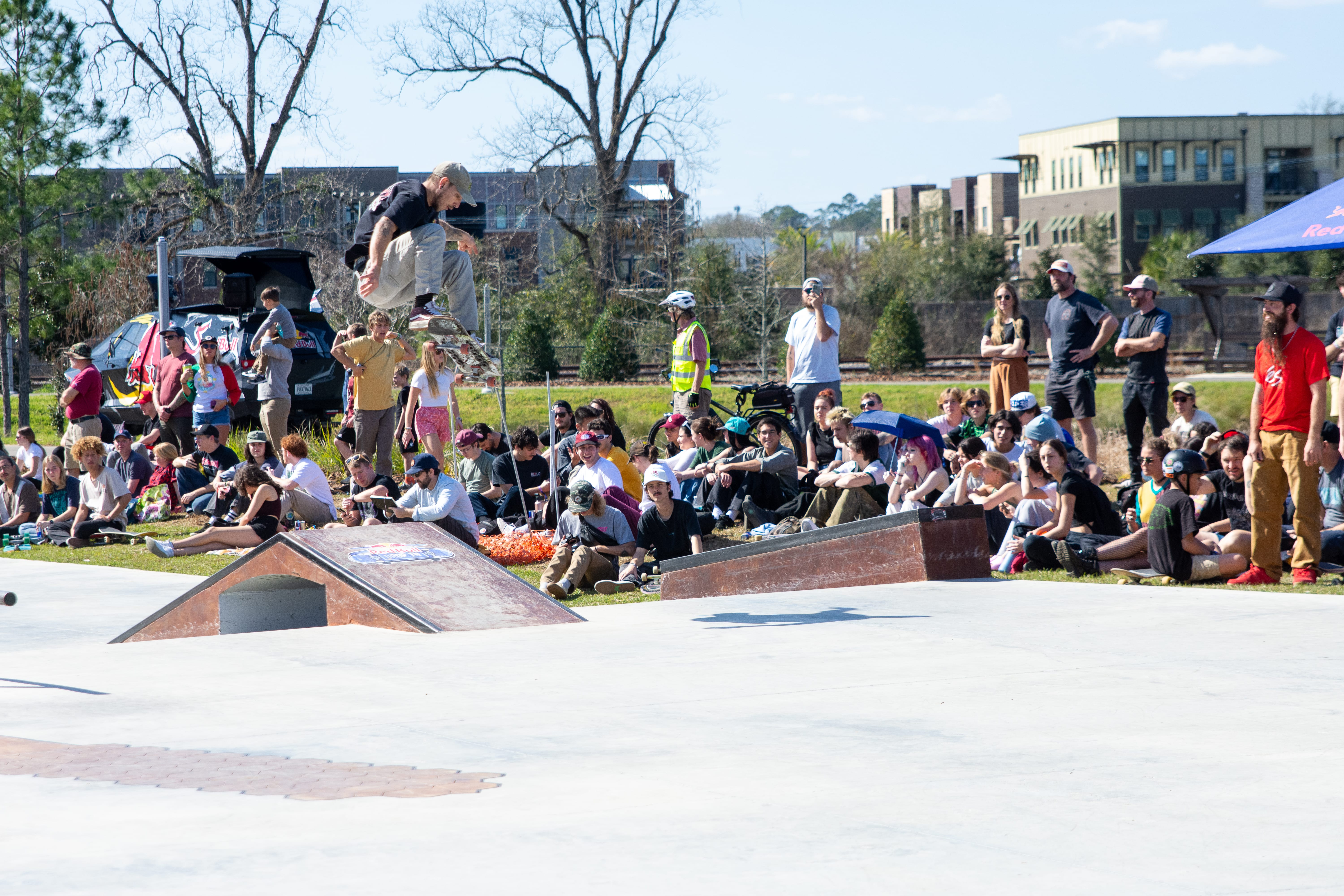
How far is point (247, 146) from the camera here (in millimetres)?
34312

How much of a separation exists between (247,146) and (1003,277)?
96.6 ft

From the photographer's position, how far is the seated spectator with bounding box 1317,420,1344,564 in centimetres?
823

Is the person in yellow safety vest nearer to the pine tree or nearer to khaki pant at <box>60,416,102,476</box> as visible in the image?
khaki pant at <box>60,416,102,476</box>

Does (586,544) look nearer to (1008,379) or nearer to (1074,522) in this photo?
(1074,522)

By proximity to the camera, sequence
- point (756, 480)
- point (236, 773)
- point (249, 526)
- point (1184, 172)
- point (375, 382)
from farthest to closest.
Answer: point (1184, 172)
point (375, 382)
point (249, 526)
point (756, 480)
point (236, 773)

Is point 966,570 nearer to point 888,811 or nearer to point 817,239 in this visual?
point 888,811

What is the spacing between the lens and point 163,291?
16.4m

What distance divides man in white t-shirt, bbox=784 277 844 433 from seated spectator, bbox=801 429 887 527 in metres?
1.57

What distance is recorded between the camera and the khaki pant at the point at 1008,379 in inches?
484

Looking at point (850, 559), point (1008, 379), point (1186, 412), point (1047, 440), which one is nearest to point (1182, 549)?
point (850, 559)

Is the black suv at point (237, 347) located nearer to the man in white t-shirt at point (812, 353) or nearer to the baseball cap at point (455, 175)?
the man in white t-shirt at point (812, 353)

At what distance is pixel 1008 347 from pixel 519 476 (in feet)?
15.8

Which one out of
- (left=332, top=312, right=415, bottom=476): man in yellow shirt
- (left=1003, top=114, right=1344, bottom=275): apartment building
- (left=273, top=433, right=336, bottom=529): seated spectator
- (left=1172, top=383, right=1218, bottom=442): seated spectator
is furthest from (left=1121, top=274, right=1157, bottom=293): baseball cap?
(left=1003, top=114, right=1344, bottom=275): apartment building

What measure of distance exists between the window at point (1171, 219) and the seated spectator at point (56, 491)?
204ft
